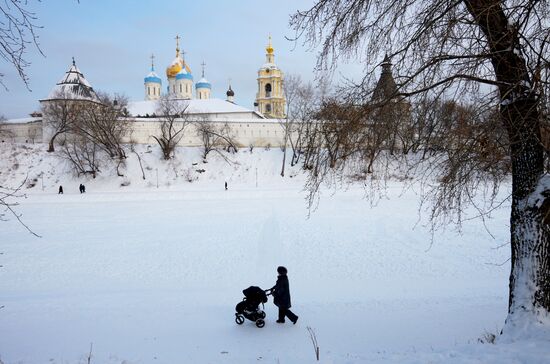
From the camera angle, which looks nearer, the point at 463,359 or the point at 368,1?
the point at 463,359

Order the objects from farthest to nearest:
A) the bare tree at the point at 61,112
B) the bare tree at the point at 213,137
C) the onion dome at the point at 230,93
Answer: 1. the onion dome at the point at 230,93
2. the bare tree at the point at 213,137
3. the bare tree at the point at 61,112

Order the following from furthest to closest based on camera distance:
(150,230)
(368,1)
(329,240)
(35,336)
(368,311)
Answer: (150,230), (329,240), (368,311), (35,336), (368,1)

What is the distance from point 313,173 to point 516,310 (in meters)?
2.96

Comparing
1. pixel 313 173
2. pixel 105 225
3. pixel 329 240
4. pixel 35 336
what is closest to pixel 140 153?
pixel 105 225

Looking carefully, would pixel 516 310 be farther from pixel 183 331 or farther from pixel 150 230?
pixel 150 230

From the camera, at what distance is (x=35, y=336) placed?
21.7ft

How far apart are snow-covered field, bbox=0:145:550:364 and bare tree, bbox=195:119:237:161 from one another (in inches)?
772

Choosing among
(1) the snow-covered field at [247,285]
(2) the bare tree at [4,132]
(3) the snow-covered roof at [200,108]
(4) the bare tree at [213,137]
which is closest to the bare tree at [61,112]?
(2) the bare tree at [4,132]

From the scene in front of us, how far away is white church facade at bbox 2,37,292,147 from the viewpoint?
43312 millimetres

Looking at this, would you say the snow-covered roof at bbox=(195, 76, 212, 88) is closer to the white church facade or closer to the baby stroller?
the white church facade

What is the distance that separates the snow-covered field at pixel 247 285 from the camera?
Answer: 19.2ft

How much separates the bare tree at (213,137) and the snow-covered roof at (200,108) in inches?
339

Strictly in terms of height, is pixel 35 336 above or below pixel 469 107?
below

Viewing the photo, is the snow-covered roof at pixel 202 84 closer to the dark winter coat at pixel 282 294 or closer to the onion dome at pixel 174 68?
the onion dome at pixel 174 68
